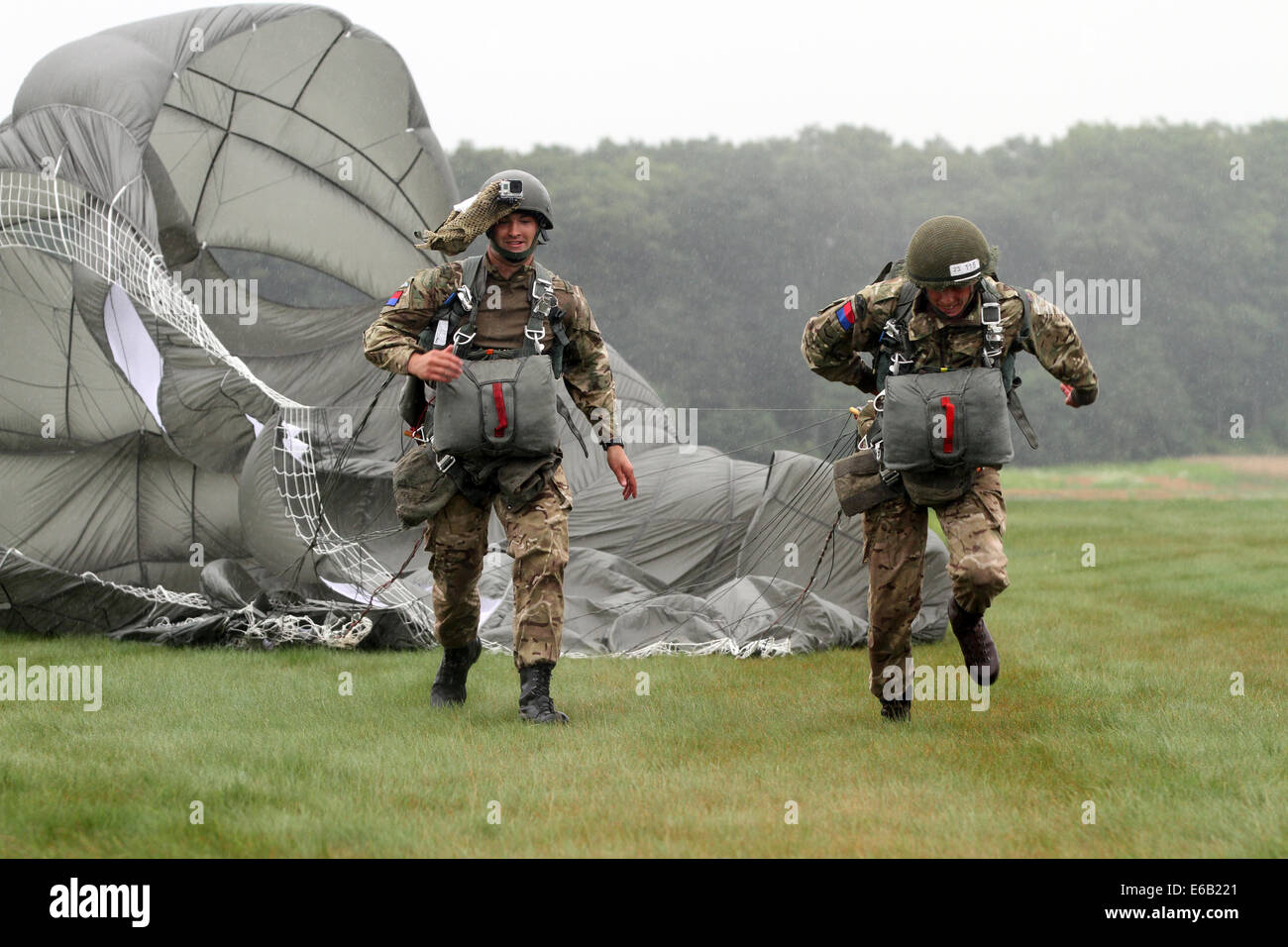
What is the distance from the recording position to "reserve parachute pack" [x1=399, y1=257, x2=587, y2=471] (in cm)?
541

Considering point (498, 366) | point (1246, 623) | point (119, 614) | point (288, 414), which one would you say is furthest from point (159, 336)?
point (1246, 623)

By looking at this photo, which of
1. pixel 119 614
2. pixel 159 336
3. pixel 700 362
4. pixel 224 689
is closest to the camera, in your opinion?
pixel 224 689

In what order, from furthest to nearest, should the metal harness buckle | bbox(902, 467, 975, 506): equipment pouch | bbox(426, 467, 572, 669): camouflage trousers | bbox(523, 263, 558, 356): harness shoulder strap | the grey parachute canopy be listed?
1. the grey parachute canopy
2. bbox(523, 263, 558, 356): harness shoulder strap
3. bbox(426, 467, 572, 669): camouflage trousers
4. bbox(902, 467, 975, 506): equipment pouch
5. the metal harness buckle

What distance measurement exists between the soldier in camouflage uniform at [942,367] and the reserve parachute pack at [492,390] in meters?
1.02

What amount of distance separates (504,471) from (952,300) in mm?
1801

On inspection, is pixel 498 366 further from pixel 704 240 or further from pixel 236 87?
pixel 704 240

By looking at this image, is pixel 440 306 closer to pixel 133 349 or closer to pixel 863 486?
pixel 863 486

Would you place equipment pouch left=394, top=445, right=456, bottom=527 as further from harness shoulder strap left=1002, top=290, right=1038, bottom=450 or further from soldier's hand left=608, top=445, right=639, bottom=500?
harness shoulder strap left=1002, top=290, right=1038, bottom=450

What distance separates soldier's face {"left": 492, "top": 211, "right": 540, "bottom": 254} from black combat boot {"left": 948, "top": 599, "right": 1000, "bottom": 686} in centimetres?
214

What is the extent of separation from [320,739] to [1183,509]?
1834 centimetres

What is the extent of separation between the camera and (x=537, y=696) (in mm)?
5473

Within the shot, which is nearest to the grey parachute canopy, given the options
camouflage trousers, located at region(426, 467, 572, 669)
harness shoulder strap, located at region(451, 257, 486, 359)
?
camouflage trousers, located at region(426, 467, 572, 669)

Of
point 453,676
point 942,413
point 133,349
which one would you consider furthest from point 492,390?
point 133,349

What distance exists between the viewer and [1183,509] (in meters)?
21.1
